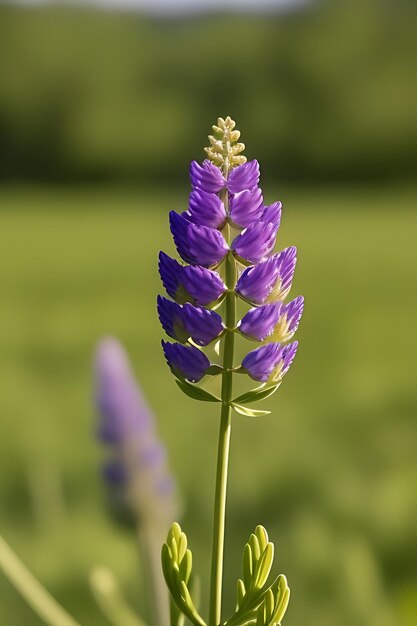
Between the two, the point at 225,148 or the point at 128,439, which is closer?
the point at 225,148

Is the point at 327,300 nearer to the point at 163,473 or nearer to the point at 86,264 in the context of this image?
the point at 86,264

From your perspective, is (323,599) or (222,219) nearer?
(222,219)

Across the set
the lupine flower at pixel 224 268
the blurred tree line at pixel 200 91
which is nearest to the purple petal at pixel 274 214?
the lupine flower at pixel 224 268

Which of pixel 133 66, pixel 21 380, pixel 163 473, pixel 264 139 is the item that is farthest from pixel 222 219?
pixel 133 66

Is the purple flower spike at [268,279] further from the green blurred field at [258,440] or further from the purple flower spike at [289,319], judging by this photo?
the green blurred field at [258,440]

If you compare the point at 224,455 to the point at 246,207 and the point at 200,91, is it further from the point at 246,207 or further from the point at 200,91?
the point at 200,91

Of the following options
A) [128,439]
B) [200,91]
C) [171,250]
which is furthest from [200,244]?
[200,91]

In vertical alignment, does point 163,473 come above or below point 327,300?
above
